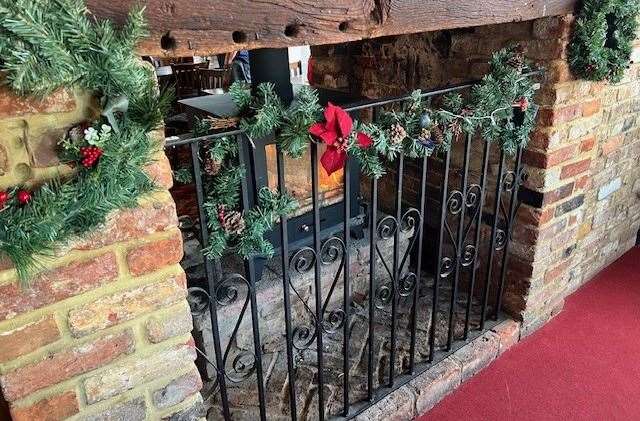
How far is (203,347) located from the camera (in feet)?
6.00

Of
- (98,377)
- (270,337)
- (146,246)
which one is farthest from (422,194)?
→ (98,377)

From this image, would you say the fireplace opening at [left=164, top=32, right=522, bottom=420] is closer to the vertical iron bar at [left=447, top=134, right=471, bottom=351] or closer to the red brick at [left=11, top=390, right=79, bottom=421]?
the vertical iron bar at [left=447, top=134, right=471, bottom=351]

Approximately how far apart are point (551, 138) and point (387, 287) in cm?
80

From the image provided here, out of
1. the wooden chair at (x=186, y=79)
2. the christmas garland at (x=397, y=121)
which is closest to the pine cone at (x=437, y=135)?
the christmas garland at (x=397, y=121)

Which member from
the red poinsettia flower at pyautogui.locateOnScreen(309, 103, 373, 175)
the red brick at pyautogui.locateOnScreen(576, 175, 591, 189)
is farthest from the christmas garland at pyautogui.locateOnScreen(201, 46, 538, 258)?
the red brick at pyautogui.locateOnScreen(576, 175, 591, 189)

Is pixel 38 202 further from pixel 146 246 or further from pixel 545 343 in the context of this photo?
pixel 545 343

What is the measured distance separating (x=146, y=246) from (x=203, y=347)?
897 mm

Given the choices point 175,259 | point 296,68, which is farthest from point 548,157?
point 296,68

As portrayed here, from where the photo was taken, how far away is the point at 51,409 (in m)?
1.04

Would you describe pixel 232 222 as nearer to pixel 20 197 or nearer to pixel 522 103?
pixel 20 197

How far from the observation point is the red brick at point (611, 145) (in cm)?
236

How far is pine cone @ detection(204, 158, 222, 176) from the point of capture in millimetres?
1245

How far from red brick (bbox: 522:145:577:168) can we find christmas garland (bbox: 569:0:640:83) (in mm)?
279

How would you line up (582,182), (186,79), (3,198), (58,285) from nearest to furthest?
(3,198)
(58,285)
(582,182)
(186,79)
